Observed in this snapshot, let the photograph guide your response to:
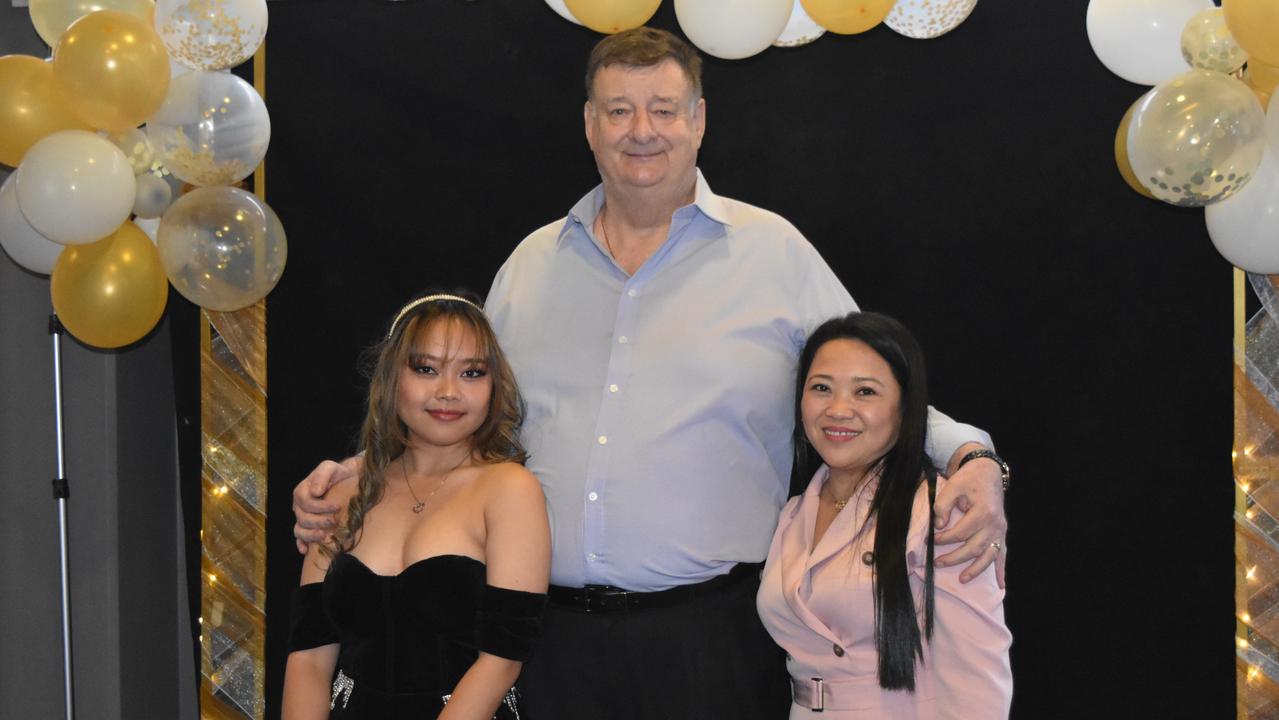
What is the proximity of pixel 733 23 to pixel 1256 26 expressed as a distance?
1126 millimetres

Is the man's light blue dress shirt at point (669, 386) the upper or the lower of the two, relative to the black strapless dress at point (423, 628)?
upper

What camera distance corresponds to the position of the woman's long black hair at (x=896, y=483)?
81.8 inches

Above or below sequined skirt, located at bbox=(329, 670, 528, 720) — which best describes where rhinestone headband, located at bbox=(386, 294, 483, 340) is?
above

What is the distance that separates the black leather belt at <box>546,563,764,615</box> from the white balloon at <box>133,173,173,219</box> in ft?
5.19


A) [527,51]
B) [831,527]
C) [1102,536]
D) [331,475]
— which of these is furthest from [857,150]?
[331,475]

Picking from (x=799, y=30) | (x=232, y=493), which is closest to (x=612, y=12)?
(x=799, y=30)

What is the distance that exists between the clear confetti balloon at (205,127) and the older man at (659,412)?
36.4 inches

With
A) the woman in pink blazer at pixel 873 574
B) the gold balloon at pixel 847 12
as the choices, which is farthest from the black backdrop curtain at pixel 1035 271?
the woman in pink blazer at pixel 873 574

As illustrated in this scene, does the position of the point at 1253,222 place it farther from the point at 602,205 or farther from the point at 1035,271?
the point at 602,205

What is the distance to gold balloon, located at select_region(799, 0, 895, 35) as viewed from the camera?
2.85 meters

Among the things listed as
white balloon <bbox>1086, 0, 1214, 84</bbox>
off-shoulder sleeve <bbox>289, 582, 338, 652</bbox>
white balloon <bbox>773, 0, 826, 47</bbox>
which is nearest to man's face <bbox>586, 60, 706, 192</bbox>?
white balloon <bbox>773, 0, 826, 47</bbox>

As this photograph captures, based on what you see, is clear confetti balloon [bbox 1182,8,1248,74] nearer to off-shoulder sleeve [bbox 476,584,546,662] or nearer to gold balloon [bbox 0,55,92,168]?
off-shoulder sleeve [bbox 476,584,546,662]

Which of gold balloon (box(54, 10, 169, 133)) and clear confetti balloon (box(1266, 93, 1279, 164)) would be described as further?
gold balloon (box(54, 10, 169, 133))

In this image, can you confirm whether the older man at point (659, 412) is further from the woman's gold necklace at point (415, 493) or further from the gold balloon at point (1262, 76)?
the gold balloon at point (1262, 76)
